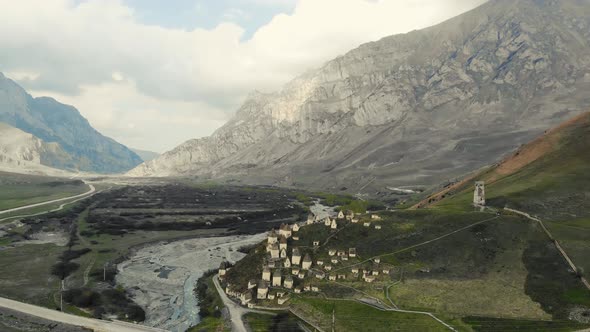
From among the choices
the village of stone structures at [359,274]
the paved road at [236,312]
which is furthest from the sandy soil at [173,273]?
the paved road at [236,312]

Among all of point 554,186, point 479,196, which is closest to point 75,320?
point 479,196

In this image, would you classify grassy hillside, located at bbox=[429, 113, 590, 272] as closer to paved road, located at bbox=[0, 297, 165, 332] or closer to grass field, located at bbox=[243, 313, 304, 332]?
grass field, located at bbox=[243, 313, 304, 332]

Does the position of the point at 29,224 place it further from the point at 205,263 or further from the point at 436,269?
the point at 436,269

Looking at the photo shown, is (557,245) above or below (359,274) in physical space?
above

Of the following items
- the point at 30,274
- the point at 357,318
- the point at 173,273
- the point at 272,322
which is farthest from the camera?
the point at 173,273

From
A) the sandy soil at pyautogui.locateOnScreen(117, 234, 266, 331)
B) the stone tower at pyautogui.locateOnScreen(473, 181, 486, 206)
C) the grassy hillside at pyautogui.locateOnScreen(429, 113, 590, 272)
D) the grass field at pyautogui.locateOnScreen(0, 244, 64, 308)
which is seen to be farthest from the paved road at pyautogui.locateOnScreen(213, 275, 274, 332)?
the stone tower at pyautogui.locateOnScreen(473, 181, 486, 206)

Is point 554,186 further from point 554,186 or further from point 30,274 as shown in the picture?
point 30,274

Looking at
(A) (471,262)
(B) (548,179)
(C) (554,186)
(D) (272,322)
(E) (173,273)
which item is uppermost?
(B) (548,179)

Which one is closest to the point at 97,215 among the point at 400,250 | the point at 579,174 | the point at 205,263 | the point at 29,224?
the point at 29,224
